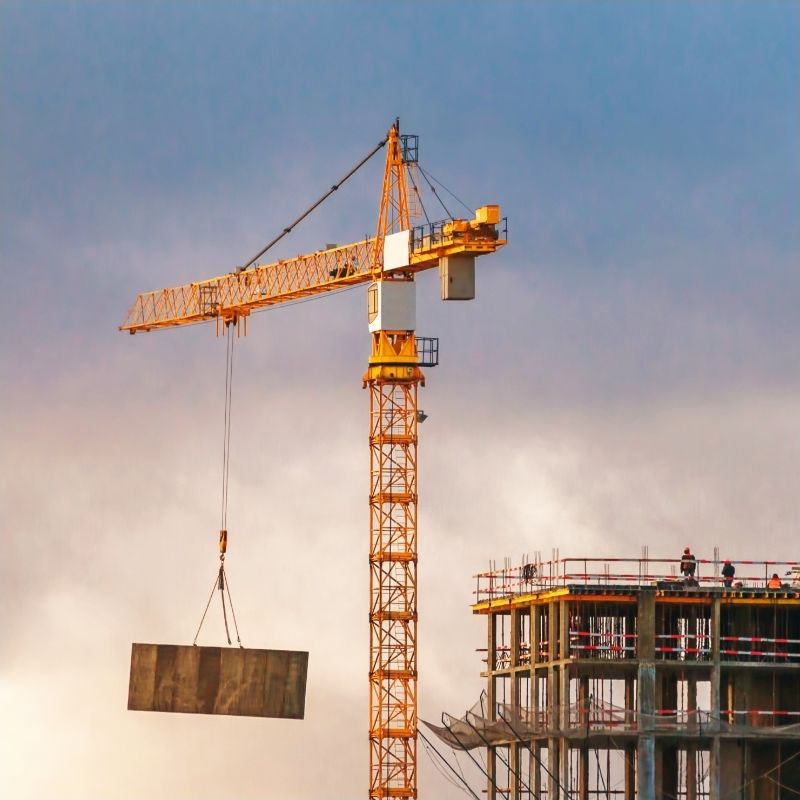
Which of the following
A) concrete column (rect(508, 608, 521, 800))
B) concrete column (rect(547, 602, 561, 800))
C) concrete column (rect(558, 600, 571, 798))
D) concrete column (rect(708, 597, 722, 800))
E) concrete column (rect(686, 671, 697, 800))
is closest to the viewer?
concrete column (rect(708, 597, 722, 800))

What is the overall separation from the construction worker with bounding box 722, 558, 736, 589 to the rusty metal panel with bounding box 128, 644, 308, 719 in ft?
54.3

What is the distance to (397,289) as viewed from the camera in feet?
449

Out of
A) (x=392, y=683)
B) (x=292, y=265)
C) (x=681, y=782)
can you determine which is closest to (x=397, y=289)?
(x=292, y=265)

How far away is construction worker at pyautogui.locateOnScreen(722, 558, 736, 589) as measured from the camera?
336 ft

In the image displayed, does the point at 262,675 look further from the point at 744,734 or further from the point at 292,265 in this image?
the point at 292,265

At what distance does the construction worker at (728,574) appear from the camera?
102312 mm

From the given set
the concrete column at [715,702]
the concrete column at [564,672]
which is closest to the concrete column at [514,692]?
the concrete column at [564,672]

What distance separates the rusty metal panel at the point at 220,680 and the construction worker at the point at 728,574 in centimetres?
1656

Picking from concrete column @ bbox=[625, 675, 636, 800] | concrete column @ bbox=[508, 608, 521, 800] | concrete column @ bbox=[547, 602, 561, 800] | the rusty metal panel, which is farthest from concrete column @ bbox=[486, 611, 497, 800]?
the rusty metal panel

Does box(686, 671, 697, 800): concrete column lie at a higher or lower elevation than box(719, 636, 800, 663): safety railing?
lower

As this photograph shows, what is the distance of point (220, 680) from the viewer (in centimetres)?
10275

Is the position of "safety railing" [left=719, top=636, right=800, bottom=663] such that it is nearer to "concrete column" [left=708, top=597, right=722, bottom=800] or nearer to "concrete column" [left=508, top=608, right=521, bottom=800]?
"concrete column" [left=708, top=597, right=722, bottom=800]

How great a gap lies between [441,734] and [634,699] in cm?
853

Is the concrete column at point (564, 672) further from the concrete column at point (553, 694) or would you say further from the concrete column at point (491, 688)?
the concrete column at point (491, 688)
